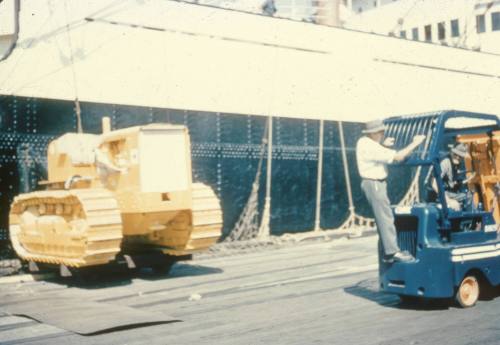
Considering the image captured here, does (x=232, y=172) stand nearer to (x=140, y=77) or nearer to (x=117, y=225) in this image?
(x=140, y=77)

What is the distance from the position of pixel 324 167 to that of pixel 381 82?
4.93 m

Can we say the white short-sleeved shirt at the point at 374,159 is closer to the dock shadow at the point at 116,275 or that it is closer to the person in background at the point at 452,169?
the person in background at the point at 452,169

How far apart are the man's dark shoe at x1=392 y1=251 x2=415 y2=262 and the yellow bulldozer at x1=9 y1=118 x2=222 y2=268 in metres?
4.35

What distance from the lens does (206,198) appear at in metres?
11.4

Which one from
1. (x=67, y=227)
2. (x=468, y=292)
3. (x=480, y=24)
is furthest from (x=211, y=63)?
(x=480, y=24)

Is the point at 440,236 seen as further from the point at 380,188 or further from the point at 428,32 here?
the point at 428,32

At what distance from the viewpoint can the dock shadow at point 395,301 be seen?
7.54 metres

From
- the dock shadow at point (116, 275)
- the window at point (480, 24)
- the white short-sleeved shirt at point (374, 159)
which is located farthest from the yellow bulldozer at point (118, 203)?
the window at point (480, 24)

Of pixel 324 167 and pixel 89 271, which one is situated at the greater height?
pixel 324 167

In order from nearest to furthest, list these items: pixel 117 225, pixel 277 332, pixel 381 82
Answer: pixel 277 332, pixel 117 225, pixel 381 82

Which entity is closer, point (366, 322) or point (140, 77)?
point (366, 322)

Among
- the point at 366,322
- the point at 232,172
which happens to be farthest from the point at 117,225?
the point at 232,172

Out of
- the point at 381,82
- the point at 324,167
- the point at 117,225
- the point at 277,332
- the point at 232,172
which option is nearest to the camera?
the point at 277,332

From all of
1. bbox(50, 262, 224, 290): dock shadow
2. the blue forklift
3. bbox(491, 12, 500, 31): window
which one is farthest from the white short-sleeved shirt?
bbox(491, 12, 500, 31): window
